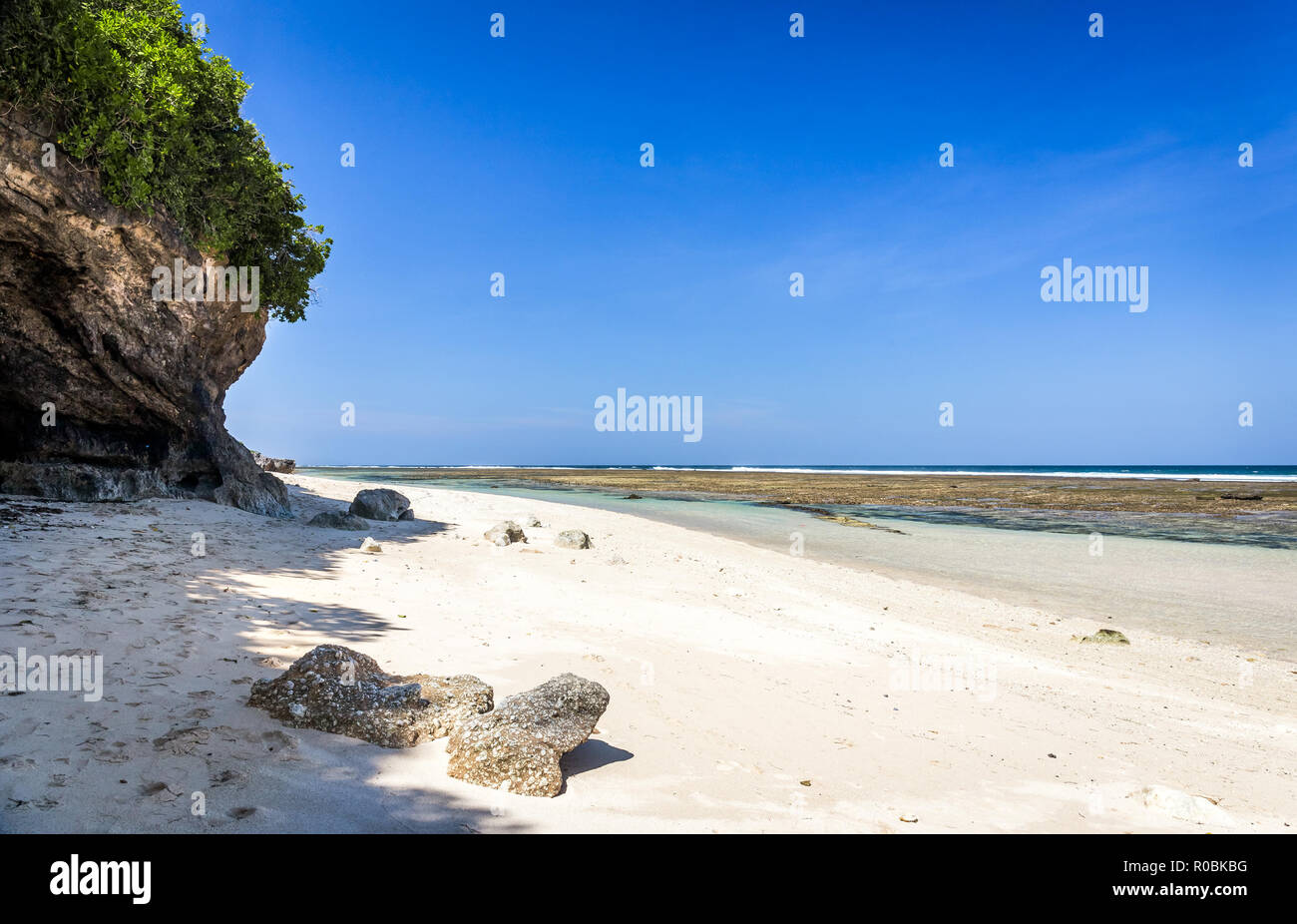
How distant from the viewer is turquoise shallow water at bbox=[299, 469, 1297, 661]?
11.5 meters

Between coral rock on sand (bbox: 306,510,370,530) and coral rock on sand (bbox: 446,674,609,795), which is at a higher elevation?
coral rock on sand (bbox: 306,510,370,530)

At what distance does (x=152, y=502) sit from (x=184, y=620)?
8282 mm

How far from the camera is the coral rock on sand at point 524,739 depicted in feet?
12.3

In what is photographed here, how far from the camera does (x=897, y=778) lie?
4496 mm

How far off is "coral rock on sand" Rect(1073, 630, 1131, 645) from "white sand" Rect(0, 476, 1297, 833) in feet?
0.94

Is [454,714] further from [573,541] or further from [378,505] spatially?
[378,505]

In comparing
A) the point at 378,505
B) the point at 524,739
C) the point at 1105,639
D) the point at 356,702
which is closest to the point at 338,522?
the point at 378,505

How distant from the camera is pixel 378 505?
1747cm

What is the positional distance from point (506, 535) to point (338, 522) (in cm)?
420

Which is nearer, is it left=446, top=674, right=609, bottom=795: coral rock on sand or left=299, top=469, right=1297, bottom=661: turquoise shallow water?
left=446, top=674, right=609, bottom=795: coral rock on sand

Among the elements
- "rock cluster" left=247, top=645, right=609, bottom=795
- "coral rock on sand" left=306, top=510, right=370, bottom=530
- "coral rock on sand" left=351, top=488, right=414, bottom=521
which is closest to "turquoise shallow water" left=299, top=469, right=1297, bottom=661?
"coral rock on sand" left=351, top=488, right=414, bottom=521

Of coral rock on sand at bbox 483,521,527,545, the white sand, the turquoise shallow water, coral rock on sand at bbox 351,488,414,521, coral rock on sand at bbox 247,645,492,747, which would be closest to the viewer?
the white sand

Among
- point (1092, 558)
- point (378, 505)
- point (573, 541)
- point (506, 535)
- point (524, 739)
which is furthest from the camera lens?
point (1092, 558)

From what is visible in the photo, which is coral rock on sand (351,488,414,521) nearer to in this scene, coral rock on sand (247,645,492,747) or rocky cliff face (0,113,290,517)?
rocky cliff face (0,113,290,517)
